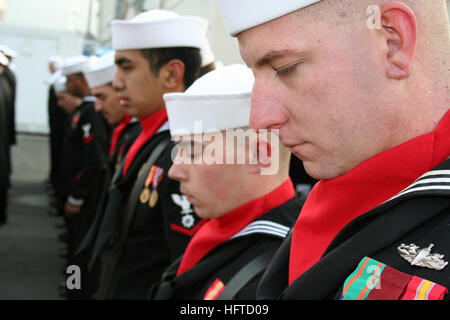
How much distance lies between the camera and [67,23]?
15.3 meters

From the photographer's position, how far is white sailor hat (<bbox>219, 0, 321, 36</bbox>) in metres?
1.09

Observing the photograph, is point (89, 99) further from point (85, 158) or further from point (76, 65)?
point (85, 158)

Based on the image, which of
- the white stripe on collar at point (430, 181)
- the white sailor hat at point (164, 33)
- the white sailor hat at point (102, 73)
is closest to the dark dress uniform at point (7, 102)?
the white sailor hat at point (102, 73)

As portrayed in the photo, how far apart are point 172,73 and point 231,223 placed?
125 cm

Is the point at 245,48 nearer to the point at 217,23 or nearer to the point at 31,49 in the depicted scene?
the point at 217,23

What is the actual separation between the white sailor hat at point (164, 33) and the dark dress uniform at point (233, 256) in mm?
1414

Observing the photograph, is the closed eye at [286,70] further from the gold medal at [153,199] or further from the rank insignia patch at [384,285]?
the gold medal at [153,199]

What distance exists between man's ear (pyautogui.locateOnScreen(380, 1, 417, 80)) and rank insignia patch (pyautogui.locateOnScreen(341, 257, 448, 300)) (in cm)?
34

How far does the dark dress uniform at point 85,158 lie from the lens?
16.0ft

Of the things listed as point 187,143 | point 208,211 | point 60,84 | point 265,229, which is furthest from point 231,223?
point 60,84

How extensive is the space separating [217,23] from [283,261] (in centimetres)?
405

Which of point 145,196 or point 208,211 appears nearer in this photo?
point 208,211

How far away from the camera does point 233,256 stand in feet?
6.17
